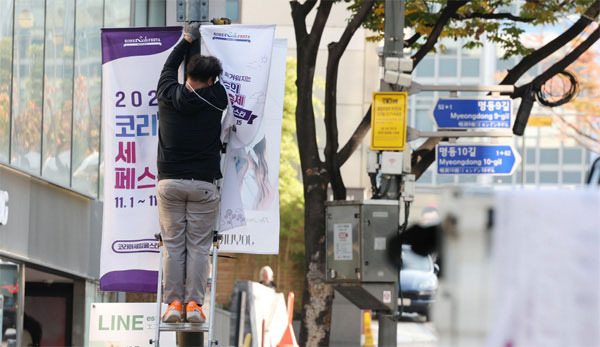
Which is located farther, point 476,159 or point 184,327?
point 476,159

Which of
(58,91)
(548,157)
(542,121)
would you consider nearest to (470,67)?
(548,157)

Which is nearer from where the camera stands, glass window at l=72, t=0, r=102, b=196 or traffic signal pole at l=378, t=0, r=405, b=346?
traffic signal pole at l=378, t=0, r=405, b=346

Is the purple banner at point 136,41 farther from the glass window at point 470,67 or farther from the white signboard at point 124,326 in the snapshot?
the glass window at point 470,67

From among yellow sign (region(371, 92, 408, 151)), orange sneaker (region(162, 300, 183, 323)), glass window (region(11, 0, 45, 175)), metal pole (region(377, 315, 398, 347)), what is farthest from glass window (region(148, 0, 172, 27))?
orange sneaker (region(162, 300, 183, 323))

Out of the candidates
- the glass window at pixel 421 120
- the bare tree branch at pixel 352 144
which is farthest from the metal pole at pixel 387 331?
the glass window at pixel 421 120

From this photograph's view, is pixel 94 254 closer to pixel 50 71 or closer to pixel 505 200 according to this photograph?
pixel 50 71

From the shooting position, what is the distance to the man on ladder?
6.56 metres

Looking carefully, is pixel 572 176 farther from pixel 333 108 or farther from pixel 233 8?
pixel 333 108

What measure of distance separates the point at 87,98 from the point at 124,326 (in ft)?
27.1

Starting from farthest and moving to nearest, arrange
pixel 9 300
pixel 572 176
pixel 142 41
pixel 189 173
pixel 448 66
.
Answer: pixel 572 176
pixel 448 66
pixel 9 300
pixel 142 41
pixel 189 173

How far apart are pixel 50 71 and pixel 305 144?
12.1 ft

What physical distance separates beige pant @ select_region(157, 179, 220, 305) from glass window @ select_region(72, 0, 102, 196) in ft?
30.5

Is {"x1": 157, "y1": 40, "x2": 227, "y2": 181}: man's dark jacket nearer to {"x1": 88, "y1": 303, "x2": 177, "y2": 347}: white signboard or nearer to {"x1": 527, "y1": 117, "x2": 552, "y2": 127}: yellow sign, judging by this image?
{"x1": 88, "y1": 303, "x2": 177, "y2": 347}: white signboard

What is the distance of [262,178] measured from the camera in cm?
731
